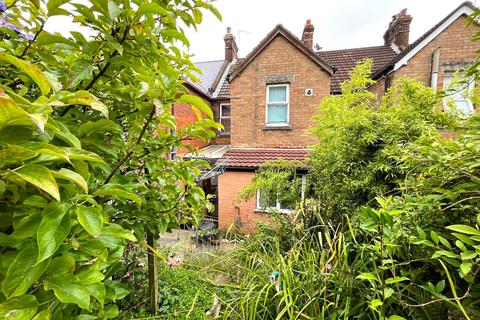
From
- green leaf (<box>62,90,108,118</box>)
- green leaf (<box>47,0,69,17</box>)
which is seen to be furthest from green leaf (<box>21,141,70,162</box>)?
green leaf (<box>47,0,69,17</box>)

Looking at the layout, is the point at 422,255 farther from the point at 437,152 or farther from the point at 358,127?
the point at 358,127

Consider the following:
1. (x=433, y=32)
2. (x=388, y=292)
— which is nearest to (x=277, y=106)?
(x=433, y=32)

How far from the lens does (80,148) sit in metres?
0.65

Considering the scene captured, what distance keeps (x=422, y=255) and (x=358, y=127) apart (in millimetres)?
1745

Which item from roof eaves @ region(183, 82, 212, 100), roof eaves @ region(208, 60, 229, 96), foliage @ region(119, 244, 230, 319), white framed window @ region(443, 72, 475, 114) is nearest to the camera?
white framed window @ region(443, 72, 475, 114)

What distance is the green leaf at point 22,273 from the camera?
538 millimetres

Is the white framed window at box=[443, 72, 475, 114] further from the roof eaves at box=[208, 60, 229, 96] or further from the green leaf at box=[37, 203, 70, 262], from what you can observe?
the roof eaves at box=[208, 60, 229, 96]

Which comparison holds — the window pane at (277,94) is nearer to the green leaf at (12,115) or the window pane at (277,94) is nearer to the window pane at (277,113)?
the window pane at (277,113)

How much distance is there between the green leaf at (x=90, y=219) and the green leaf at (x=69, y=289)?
171 millimetres

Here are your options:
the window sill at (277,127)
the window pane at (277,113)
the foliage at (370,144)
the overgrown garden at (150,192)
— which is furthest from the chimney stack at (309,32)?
the overgrown garden at (150,192)

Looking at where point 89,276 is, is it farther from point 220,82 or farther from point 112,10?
point 220,82

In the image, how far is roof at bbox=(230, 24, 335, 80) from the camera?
25.5ft

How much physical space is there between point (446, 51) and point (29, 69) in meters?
10.2

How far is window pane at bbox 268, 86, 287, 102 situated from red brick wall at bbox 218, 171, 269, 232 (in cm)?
303
